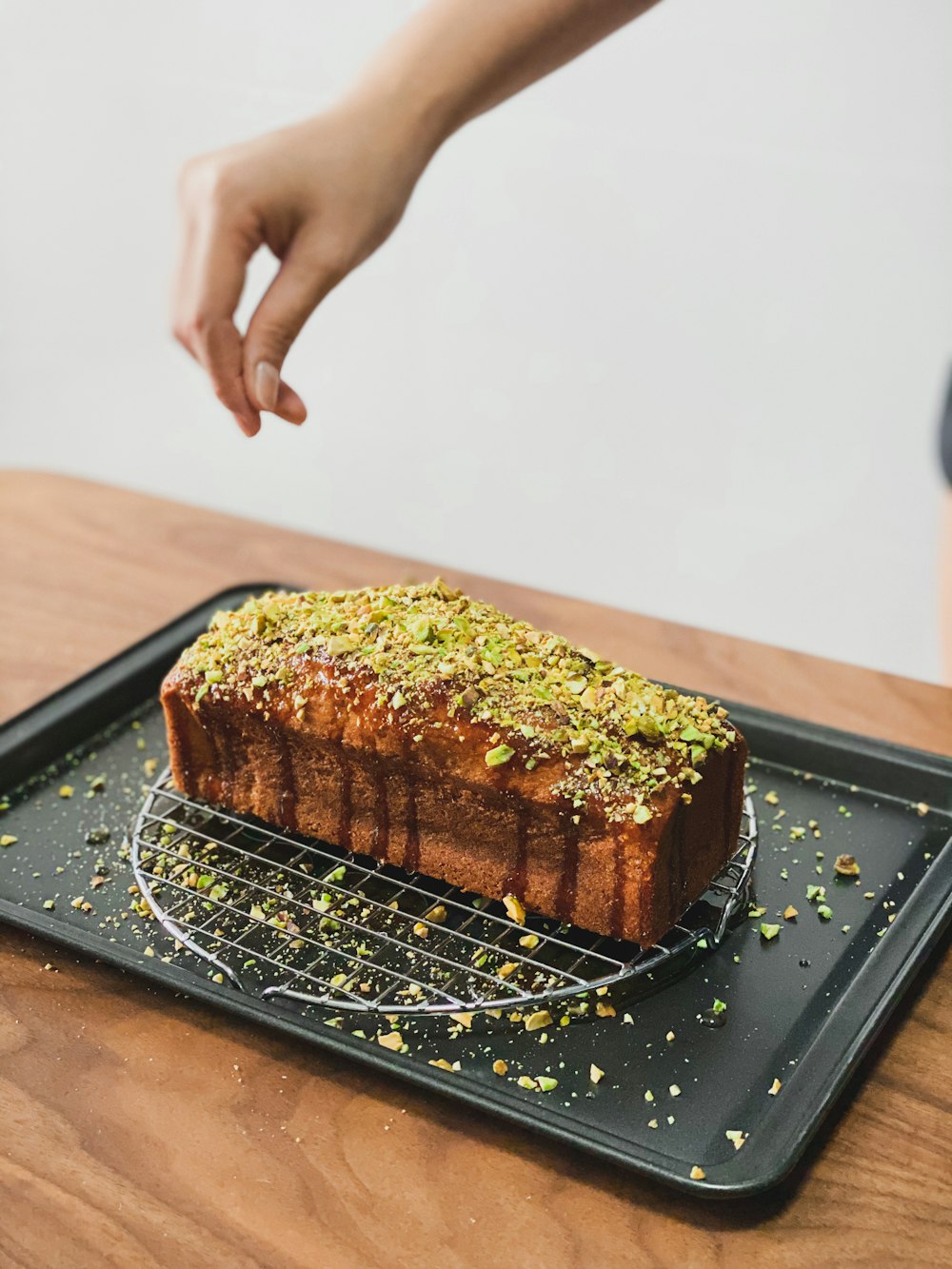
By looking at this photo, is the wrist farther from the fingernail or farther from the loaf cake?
the loaf cake

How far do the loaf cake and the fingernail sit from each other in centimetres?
27

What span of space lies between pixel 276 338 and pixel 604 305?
2387 mm

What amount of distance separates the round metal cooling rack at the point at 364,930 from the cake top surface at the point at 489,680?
0.52 feet

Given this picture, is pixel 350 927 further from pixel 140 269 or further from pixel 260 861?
pixel 140 269

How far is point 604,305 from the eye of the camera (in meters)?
3.86

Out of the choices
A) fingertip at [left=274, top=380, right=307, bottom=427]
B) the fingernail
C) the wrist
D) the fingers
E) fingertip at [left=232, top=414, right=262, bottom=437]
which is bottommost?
fingertip at [left=232, top=414, right=262, bottom=437]

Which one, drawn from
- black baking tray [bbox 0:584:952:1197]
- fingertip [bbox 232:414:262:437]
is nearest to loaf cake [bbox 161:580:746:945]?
black baking tray [bbox 0:584:952:1197]

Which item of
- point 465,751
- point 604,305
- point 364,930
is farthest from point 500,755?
point 604,305

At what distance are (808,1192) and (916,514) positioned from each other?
2658 mm

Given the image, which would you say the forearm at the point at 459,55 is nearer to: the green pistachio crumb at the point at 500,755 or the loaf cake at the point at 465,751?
the loaf cake at the point at 465,751

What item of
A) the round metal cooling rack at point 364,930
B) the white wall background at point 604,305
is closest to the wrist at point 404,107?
the round metal cooling rack at point 364,930

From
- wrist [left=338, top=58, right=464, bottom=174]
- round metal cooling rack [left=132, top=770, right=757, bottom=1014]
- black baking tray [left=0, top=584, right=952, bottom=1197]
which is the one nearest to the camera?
black baking tray [left=0, top=584, right=952, bottom=1197]

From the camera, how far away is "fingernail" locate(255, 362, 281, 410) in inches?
63.2

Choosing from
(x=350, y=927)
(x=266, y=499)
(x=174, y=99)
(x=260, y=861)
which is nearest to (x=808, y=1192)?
(x=350, y=927)
